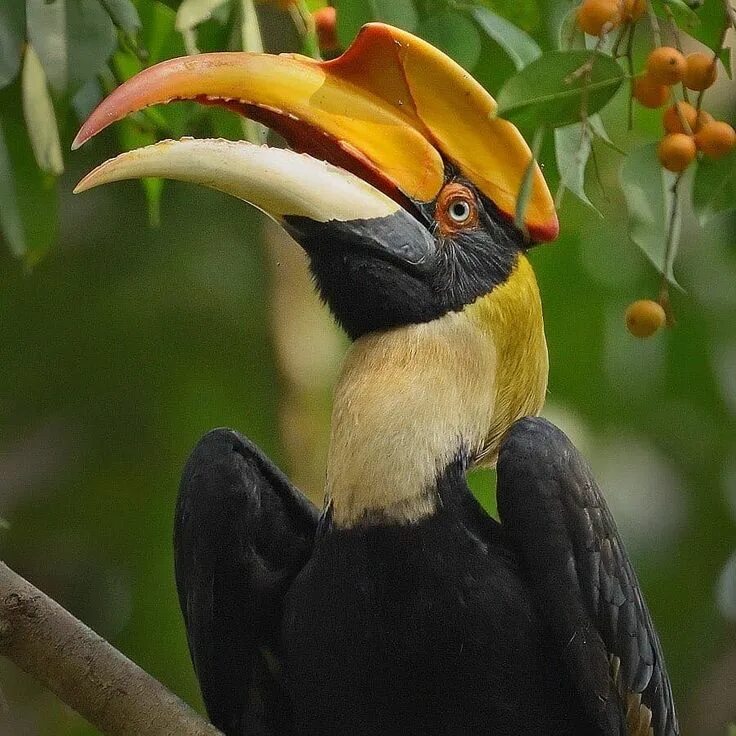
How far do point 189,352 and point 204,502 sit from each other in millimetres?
2274

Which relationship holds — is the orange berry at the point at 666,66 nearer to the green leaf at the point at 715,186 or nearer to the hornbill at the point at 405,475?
the green leaf at the point at 715,186

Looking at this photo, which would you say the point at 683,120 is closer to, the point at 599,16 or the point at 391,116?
the point at 599,16

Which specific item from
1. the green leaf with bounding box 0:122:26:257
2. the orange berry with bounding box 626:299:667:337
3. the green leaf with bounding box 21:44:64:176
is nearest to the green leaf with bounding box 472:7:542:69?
the orange berry with bounding box 626:299:667:337

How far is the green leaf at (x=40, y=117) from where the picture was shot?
2.38 metres

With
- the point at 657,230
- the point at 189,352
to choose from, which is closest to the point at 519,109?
the point at 657,230

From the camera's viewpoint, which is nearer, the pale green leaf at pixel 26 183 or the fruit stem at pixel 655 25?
the fruit stem at pixel 655 25

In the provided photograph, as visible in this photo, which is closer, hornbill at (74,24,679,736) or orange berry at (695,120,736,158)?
orange berry at (695,120,736,158)

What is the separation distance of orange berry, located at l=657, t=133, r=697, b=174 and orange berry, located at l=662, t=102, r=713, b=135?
4 centimetres

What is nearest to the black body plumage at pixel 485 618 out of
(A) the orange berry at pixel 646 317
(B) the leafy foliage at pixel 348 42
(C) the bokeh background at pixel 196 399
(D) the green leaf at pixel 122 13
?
(A) the orange berry at pixel 646 317

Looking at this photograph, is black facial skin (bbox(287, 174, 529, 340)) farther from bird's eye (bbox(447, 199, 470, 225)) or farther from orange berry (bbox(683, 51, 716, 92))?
orange berry (bbox(683, 51, 716, 92))

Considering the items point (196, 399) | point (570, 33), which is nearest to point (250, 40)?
point (570, 33)

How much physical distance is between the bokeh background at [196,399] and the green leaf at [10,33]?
7.08 feet

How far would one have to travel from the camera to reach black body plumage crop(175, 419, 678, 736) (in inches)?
94.3

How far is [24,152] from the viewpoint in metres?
2.71
